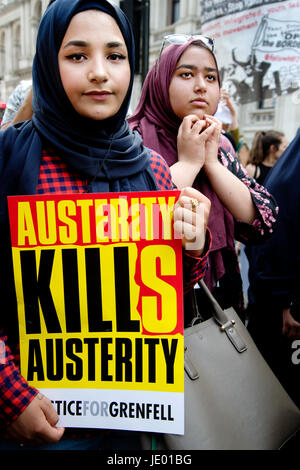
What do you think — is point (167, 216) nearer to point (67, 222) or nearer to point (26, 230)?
point (67, 222)

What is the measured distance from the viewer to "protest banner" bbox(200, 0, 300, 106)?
3.90 meters

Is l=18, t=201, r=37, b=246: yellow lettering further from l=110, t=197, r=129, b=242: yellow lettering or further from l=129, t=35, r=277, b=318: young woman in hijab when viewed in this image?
l=129, t=35, r=277, b=318: young woman in hijab

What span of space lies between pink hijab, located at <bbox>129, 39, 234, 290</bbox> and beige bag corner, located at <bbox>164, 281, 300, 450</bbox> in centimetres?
31

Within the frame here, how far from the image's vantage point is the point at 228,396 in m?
1.01

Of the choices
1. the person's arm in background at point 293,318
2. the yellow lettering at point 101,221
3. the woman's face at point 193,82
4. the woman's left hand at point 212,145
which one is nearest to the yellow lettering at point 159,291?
the yellow lettering at point 101,221

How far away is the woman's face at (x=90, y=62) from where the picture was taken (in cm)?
92

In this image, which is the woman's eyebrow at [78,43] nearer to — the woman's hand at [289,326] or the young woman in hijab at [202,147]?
the young woman in hijab at [202,147]

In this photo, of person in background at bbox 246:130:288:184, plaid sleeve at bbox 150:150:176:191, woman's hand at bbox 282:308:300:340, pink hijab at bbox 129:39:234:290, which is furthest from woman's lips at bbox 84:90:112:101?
person in background at bbox 246:130:288:184

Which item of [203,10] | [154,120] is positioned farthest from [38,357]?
[203,10]

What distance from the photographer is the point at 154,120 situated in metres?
1.47

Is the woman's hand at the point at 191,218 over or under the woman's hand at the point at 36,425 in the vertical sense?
over

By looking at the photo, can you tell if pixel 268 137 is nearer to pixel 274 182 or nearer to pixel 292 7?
pixel 292 7

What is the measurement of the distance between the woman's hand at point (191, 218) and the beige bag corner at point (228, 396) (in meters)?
0.21

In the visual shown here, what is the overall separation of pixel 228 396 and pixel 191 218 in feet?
1.65
